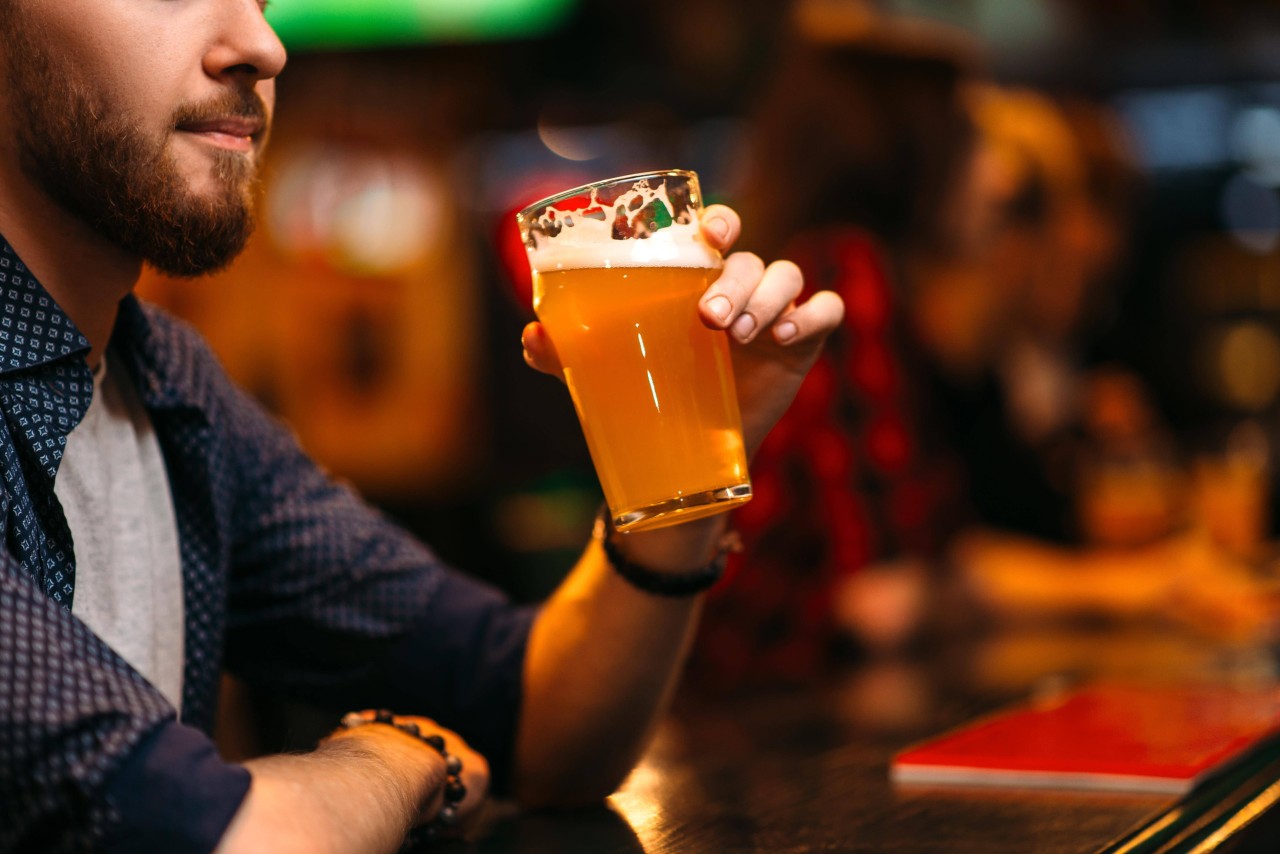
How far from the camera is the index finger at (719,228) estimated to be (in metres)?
1.08

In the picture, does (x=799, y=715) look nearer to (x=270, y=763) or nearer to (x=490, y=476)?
(x=270, y=763)

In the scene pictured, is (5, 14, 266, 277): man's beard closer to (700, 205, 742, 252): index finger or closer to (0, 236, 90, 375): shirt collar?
(0, 236, 90, 375): shirt collar

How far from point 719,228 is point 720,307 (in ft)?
0.28

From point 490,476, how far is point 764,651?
11.3 ft

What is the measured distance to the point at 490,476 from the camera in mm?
5562

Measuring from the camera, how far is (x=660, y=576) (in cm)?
127

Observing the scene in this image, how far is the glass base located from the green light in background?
3847 millimetres

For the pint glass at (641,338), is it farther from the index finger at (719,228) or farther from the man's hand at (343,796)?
the man's hand at (343,796)

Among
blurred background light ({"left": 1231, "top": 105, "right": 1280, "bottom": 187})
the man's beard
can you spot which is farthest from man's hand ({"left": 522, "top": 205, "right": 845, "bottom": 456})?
blurred background light ({"left": 1231, "top": 105, "right": 1280, "bottom": 187})

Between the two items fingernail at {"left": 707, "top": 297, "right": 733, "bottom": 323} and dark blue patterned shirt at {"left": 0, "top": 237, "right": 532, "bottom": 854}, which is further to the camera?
fingernail at {"left": 707, "top": 297, "right": 733, "bottom": 323}

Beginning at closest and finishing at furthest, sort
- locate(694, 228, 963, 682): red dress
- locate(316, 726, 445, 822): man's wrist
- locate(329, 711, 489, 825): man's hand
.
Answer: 1. locate(316, 726, 445, 822): man's wrist
2. locate(329, 711, 489, 825): man's hand
3. locate(694, 228, 963, 682): red dress

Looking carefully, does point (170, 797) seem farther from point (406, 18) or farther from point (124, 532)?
point (406, 18)

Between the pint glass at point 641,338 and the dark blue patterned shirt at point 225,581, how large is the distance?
1.21 feet

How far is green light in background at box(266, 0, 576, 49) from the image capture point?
15.1 ft
